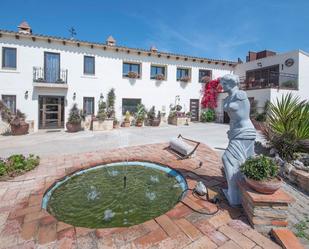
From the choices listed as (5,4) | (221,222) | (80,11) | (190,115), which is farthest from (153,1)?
(221,222)

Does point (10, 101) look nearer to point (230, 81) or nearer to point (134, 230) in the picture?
point (134, 230)

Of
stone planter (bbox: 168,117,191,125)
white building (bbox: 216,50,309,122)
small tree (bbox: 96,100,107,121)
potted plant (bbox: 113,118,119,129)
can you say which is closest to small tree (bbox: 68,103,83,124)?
small tree (bbox: 96,100,107,121)

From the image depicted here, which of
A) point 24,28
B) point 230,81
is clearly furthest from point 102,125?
point 230,81

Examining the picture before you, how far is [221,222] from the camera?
265cm

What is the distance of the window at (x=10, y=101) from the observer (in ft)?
36.6

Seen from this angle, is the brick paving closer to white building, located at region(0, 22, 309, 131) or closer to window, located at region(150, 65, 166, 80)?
white building, located at region(0, 22, 309, 131)

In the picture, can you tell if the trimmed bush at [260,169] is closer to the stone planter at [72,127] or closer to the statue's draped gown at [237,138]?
the statue's draped gown at [237,138]

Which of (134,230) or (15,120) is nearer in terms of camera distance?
(134,230)

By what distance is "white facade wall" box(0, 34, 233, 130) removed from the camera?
11.3 m

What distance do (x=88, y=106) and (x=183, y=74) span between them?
8.68m

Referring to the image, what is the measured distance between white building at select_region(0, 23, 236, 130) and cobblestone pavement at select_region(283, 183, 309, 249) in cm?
1187

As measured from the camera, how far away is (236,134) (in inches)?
123

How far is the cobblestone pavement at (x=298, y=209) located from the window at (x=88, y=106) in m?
12.1

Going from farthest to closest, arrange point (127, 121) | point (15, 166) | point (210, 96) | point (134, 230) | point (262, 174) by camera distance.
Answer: point (210, 96)
point (127, 121)
point (15, 166)
point (262, 174)
point (134, 230)
